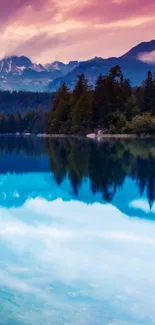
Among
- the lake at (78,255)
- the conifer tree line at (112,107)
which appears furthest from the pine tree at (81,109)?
the lake at (78,255)

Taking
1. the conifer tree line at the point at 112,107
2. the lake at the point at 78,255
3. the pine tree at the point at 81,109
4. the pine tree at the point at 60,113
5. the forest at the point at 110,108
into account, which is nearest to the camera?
the lake at the point at 78,255

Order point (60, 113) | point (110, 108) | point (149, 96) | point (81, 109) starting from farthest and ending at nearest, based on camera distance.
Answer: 1. point (60, 113)
2. point (81, 109)
3. point (149, 96)
4. point (110, 108)

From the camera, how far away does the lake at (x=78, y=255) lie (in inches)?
309

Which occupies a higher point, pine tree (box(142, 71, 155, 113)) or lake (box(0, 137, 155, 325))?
pine tree (box(142, 71, 155, 113))

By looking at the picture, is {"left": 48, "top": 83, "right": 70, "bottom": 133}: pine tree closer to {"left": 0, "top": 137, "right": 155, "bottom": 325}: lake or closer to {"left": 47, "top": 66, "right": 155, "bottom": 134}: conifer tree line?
{"left": 47, "top": 66, "right": 155, "bottom": 134}: conifer tree line

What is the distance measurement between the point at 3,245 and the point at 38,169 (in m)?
21.1

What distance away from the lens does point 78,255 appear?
11.0m

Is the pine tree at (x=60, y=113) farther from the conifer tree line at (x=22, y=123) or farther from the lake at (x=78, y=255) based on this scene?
the lake at (x=78, y=255)

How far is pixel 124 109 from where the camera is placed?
87.2 meters

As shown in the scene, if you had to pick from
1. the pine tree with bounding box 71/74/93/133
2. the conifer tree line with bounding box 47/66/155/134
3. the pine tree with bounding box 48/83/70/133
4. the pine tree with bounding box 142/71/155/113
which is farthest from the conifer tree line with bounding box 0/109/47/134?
the pine tree with bounding box 142/71/155/113

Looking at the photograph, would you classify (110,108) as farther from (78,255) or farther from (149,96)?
(78,255)

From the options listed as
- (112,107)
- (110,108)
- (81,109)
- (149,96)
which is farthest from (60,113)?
(149,96)

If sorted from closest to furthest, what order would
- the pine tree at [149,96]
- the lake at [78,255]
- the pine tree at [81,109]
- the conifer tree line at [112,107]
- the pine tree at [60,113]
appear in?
the lake at [78,255], the conifer tree line at [112,107], the pine tree at [149,96], the pine tree at [81,109], the pine tree at [60,113]

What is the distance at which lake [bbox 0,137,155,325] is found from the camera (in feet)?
25.7
